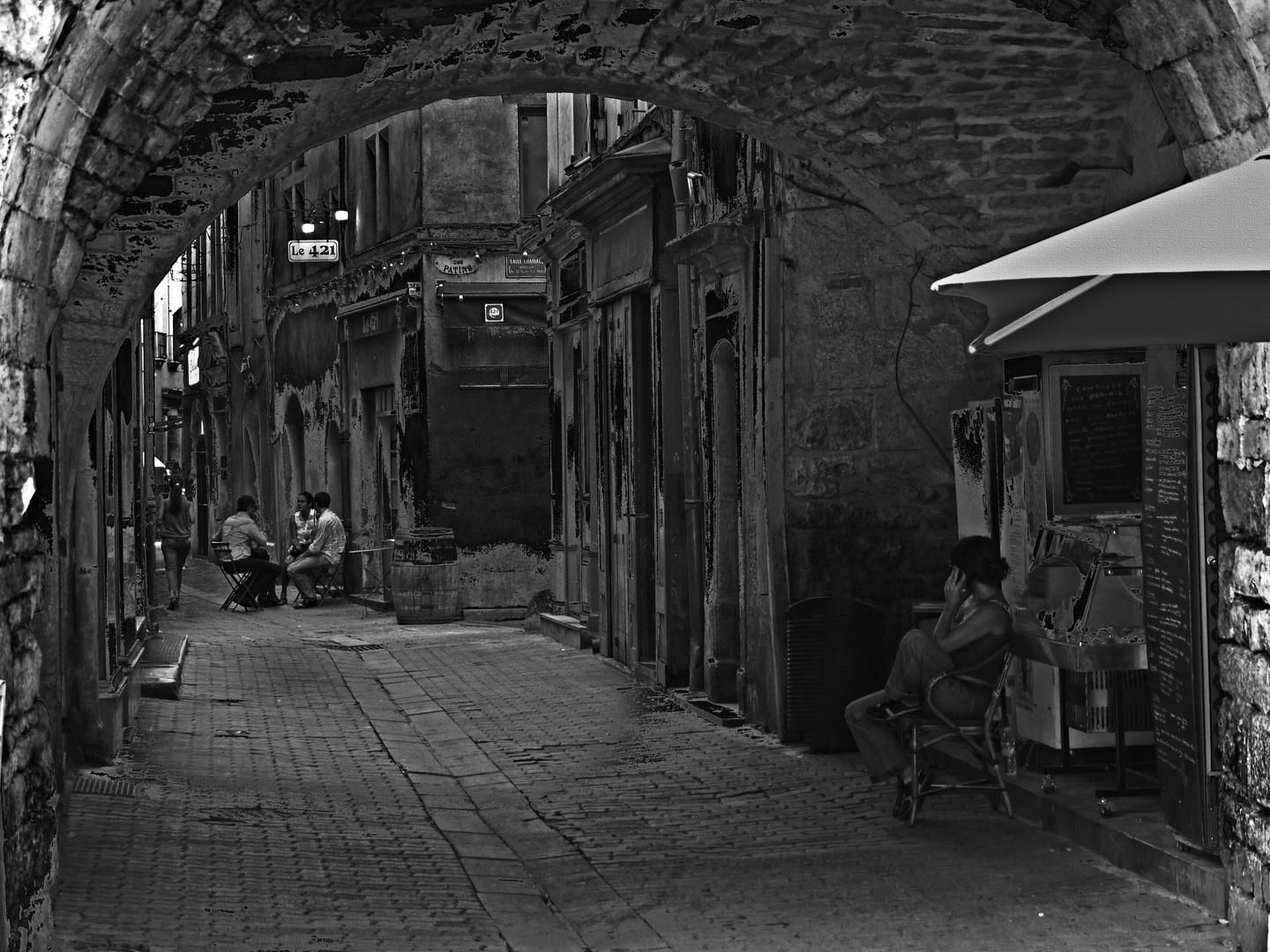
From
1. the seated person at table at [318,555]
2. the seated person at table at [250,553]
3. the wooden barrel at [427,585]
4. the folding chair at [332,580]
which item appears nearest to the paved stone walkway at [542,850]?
the wooden barrel at [427,585]

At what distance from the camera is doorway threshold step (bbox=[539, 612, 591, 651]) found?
15.5 meters

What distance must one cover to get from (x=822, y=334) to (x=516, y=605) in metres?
11.2

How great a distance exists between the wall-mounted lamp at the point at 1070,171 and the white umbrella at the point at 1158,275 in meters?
3.25

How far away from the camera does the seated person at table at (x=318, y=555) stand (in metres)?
21.4

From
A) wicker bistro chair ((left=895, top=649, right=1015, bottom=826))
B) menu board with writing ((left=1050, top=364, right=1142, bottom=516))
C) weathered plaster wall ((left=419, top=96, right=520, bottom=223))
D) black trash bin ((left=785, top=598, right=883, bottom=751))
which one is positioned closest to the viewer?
wicker bistro chair ((left=895, top=649, right=1015, bottom=826))

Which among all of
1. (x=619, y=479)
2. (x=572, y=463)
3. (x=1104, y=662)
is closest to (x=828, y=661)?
(x=1104, y=662)

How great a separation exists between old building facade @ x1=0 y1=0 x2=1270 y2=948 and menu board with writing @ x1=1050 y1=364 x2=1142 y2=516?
2.89 ft

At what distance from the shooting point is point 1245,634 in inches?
208

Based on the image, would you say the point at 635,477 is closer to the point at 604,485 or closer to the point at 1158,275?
the point at 604,485

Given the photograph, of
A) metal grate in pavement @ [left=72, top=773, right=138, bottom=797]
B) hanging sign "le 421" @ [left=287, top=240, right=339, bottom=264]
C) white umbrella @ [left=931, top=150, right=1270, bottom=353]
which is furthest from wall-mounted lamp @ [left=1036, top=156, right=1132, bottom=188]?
hanging sign "le 421" @ [left=287, top=240, right=339, bottom=264]

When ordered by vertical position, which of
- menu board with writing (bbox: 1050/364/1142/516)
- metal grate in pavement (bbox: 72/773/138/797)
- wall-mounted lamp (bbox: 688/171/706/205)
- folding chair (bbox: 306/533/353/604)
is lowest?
metal grate in pavement (bbox: 72/773/138/797)

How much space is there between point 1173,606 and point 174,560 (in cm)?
1753

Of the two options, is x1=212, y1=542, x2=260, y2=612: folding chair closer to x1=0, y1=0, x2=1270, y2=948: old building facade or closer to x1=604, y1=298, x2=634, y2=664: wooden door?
x1=604, y1=298, x2=634, y2=664: wooden door

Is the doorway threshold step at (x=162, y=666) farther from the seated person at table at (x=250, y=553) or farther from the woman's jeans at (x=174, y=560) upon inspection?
the woman's jeans at (x=174, y=560)
